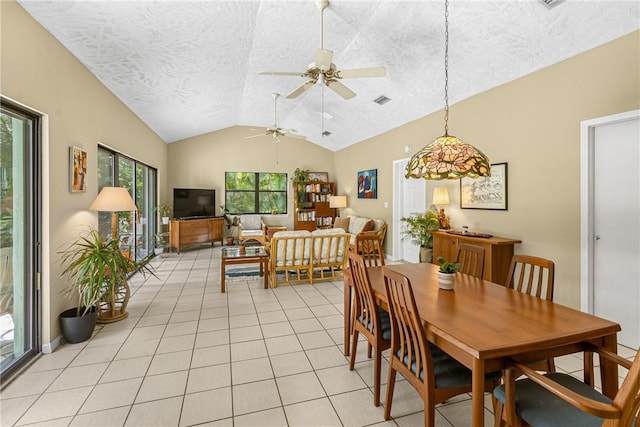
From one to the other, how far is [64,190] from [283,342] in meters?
2.54

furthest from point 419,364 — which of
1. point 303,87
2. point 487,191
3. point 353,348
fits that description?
point 487,191

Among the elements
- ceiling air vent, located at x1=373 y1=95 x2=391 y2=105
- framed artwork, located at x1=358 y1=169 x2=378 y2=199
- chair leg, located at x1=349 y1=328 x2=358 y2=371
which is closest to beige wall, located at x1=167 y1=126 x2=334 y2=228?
framed artwork, located at x1=358 y1=169 x2=378 y2=199

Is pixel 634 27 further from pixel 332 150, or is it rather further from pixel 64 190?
pixel 332 150

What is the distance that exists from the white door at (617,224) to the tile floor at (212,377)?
391 millimetres

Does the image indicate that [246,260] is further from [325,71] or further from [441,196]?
[441,196]

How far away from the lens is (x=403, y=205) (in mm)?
6250

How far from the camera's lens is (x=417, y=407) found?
1.96m

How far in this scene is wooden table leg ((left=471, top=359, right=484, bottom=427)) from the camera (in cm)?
127

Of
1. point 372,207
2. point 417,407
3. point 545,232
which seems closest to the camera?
point 417,407

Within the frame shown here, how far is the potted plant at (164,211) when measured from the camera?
7141 mm

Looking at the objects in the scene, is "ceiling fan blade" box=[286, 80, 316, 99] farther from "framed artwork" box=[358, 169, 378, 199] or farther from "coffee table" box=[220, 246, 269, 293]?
"framed artwork" box=[358, 169, 378, 199]

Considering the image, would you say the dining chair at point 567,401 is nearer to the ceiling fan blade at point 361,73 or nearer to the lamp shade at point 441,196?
the ceiling fan blade at point 361,73

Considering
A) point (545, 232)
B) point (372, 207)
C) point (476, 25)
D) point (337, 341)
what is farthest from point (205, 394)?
point (372, 207)

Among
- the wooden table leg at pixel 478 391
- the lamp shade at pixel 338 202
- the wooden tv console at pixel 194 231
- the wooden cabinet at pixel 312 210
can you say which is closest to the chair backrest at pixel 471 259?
the wooden table leg at pixel 478 391
